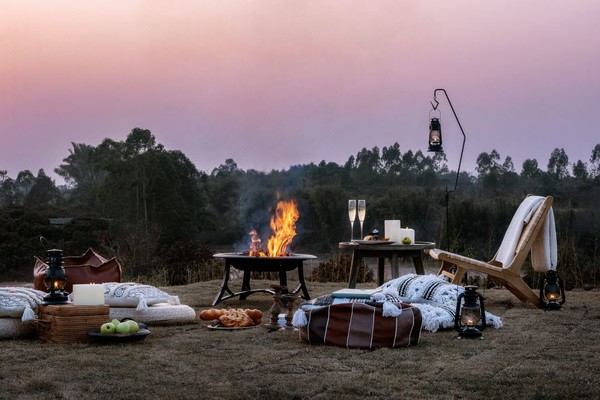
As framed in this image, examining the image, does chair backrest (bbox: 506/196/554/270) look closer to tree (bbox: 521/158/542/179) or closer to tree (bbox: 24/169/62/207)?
tree (bbox: 521/158/542/179)

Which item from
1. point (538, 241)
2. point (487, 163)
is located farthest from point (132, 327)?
point (487, 163)

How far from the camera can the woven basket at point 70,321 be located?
5344mm

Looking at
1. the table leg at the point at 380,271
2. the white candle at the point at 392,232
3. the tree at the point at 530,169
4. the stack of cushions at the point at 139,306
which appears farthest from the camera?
the tree at the point at 530,169

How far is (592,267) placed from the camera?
9953mm

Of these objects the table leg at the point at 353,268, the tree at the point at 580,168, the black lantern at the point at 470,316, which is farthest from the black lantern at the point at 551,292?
the tree at the point at 580,168

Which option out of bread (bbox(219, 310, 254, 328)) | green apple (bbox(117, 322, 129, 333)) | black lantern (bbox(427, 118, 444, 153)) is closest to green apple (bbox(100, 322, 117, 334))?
green apple (bbox(117, 322, 129, 333))

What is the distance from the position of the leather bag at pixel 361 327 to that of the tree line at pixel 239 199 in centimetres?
673

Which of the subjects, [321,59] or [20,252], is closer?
[321,59]

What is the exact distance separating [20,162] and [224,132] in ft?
13.5

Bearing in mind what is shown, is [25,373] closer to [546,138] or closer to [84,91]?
[84,91]

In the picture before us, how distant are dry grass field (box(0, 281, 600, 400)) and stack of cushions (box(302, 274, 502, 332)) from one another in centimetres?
14

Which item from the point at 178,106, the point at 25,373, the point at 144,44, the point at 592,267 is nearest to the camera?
the point at 25,373

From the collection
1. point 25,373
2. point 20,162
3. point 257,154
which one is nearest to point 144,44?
point 257,154

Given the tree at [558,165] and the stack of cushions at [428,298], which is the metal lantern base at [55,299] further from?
the tree at [558,165]
